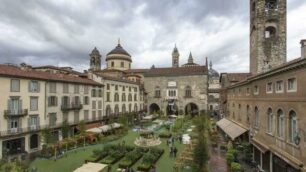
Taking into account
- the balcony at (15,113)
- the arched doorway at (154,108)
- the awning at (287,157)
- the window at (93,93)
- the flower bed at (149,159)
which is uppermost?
the window at (93,93)

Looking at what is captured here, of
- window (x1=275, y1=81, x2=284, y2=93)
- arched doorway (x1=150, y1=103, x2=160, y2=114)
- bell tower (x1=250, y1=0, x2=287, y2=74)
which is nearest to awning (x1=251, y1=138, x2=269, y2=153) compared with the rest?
window (x1=275, y1=81, x2=284, y2=93)

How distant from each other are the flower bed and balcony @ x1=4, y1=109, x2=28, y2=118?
17140 millimetres

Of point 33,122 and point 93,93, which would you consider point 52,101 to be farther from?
point 93,93

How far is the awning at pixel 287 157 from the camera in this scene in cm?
1370

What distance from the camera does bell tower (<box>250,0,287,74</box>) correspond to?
36.2m

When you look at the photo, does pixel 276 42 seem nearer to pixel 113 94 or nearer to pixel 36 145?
pixel 113 94

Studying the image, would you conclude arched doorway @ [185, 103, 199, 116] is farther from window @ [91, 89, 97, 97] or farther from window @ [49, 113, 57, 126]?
window @ [49, 113, 57, 126]

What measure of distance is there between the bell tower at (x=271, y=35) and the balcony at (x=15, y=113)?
34693 millimetres

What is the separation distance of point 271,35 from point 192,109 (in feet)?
122

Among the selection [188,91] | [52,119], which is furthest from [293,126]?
[188,91]

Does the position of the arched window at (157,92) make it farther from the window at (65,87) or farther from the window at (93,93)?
the window at (65,87)

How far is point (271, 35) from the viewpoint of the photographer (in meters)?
37.1

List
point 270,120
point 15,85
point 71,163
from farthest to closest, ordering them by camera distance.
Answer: point 15,85 < point 71,163 < point 270,120

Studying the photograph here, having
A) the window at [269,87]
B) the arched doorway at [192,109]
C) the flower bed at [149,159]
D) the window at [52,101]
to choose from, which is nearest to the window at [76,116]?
the window at [52,101]
